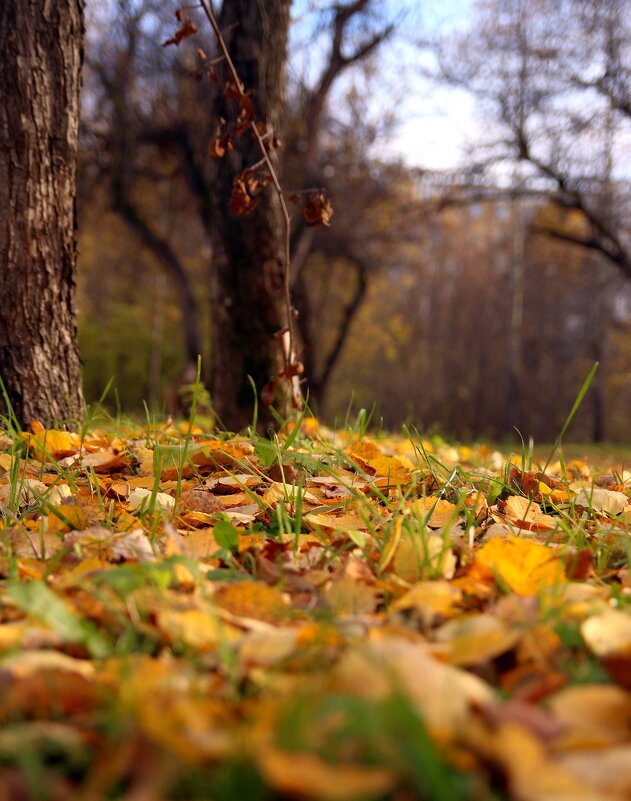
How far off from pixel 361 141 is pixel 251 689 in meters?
11.6

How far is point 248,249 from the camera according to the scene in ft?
10.8

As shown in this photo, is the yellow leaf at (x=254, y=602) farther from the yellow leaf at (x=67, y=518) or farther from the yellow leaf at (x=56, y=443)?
the yellow leaf at (x=56, y=443)

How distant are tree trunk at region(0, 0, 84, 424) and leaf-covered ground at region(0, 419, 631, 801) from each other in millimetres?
915

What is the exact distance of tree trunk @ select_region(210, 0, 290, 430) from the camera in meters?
3.28

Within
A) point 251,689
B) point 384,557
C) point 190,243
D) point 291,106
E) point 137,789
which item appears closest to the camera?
point 137,789

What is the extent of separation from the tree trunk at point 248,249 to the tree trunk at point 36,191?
992 mm

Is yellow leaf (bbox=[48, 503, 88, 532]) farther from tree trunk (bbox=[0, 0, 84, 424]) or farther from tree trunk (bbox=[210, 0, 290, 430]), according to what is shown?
tree trunk (bbox=[210, 0, 290, 430])

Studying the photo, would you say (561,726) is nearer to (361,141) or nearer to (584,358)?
(361,141)

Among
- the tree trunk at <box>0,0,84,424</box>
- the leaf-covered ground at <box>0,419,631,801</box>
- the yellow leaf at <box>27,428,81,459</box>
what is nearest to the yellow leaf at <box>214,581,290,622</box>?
the leaf-covered ground at <box>0,419,631,801</box>

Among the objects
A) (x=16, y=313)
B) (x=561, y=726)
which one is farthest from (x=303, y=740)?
(x=16, y=313)

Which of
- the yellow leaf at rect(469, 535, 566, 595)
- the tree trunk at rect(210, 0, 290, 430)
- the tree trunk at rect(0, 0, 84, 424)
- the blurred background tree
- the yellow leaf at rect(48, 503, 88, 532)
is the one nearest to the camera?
the yellow leaf at rect(469, 535, 566, 595)

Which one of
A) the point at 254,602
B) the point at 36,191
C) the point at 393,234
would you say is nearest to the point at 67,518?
the point at 254,602

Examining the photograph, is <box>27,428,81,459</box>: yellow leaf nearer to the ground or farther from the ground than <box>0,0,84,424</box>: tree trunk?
nearer to the ground

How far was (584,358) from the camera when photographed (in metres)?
17.1
